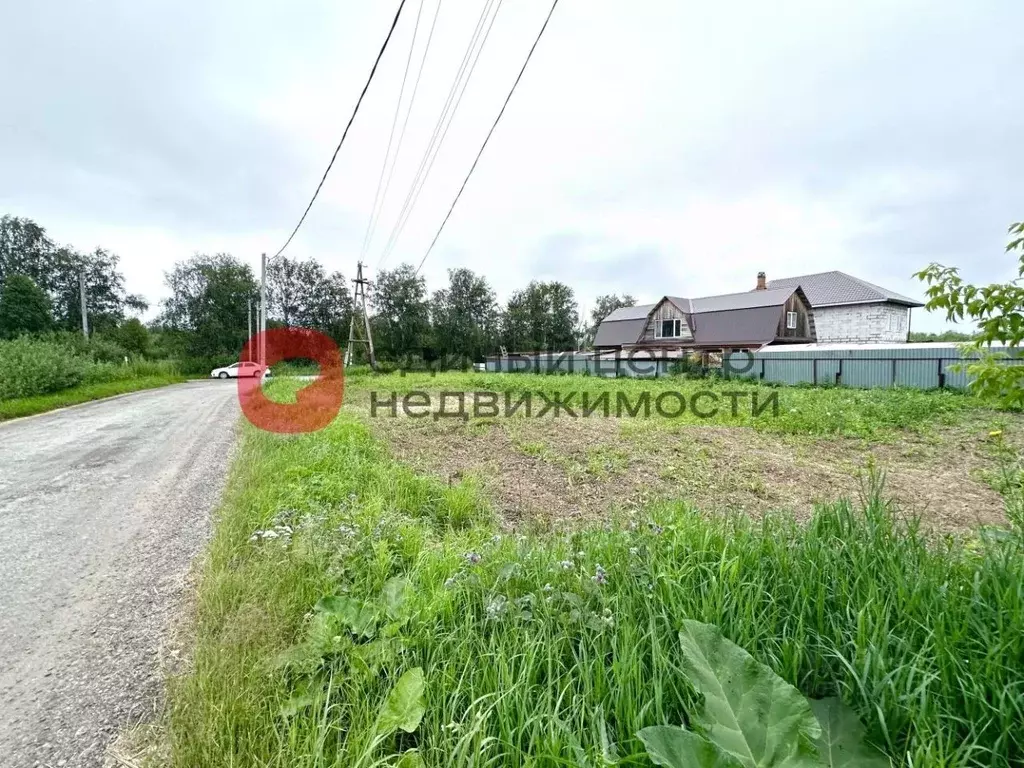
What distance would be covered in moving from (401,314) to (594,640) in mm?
37067

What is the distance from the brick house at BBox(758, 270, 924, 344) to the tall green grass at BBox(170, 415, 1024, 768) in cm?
2747

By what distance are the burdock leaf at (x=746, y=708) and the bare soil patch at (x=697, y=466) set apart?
77.7 inches

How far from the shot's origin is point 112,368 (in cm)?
1648

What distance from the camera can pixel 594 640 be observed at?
1.45 m

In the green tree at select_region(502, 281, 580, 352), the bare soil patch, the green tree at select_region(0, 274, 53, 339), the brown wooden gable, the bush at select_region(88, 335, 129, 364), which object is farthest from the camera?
the green tree at select_region(502, 281, 580, 352)

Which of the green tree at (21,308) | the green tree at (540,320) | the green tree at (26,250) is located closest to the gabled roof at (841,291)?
the green tree at (540,320)

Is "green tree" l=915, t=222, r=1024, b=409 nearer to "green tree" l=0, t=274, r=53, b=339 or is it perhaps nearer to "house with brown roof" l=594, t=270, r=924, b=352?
"house with brown roof" l=594, t=270, r=924, b=352

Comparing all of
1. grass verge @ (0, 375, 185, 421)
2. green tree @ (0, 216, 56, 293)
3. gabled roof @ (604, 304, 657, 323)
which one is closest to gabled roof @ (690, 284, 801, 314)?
gabled roof @ (604, 304, 657, 323)

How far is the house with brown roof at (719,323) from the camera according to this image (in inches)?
926

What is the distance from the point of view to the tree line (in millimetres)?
32125

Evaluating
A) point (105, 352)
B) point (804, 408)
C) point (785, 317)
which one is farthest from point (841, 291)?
point (105, 352)

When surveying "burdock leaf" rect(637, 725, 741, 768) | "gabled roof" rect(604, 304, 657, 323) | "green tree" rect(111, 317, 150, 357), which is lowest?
"burdock leaf" rect(637, 725, 741, 768)

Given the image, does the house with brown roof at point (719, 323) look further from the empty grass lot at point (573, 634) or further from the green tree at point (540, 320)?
the empty grass lot at point (573, 634)

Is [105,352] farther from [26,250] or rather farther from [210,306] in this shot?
[26,250]
